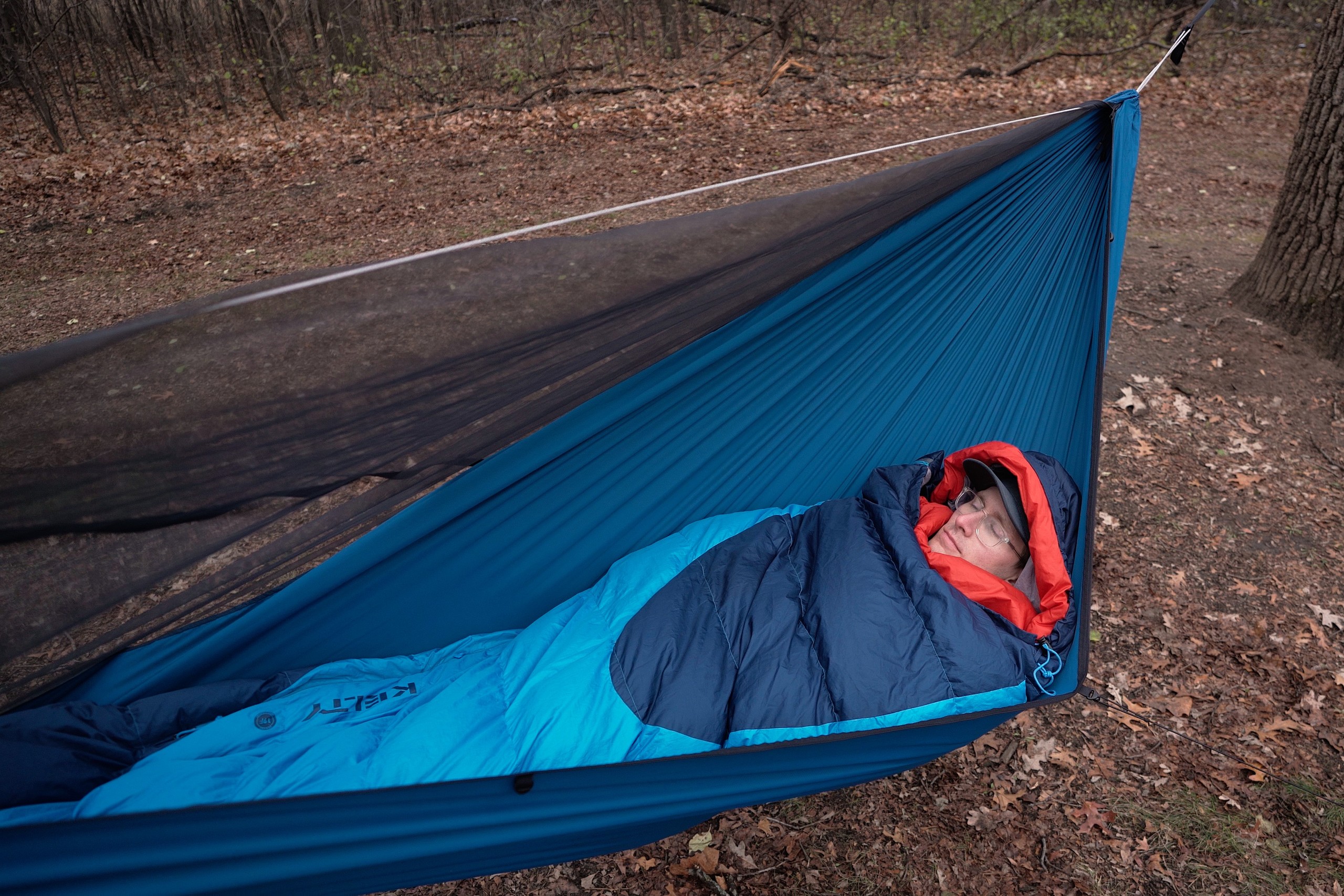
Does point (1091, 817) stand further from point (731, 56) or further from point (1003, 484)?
point (731, 56)

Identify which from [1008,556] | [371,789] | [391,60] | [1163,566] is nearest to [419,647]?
[371,789]

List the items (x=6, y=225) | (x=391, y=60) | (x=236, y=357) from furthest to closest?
(x=391, y=60) < (x=6, y=225) < (x=236, y=357)

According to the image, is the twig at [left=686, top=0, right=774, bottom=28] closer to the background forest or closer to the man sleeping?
the background forest

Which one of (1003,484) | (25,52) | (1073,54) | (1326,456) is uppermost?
(25,52)

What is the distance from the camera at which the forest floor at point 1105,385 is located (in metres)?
1.71

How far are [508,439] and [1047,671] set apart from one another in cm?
114

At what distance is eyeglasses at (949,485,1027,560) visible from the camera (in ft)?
5.95

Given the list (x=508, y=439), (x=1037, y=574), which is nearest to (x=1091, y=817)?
(x=1037, y=574)

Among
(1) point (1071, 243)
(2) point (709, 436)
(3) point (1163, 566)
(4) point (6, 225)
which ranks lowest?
(3) point (1163, 566)

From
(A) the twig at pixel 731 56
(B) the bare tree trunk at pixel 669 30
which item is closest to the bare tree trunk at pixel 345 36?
(B) the bare tree trunk at pixel 669 30

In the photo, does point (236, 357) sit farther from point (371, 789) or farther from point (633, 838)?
point (633, 838)

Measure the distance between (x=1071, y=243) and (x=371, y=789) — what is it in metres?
1.97

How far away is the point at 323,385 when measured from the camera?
4.48ft

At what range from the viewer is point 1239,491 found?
2574 millimetres
